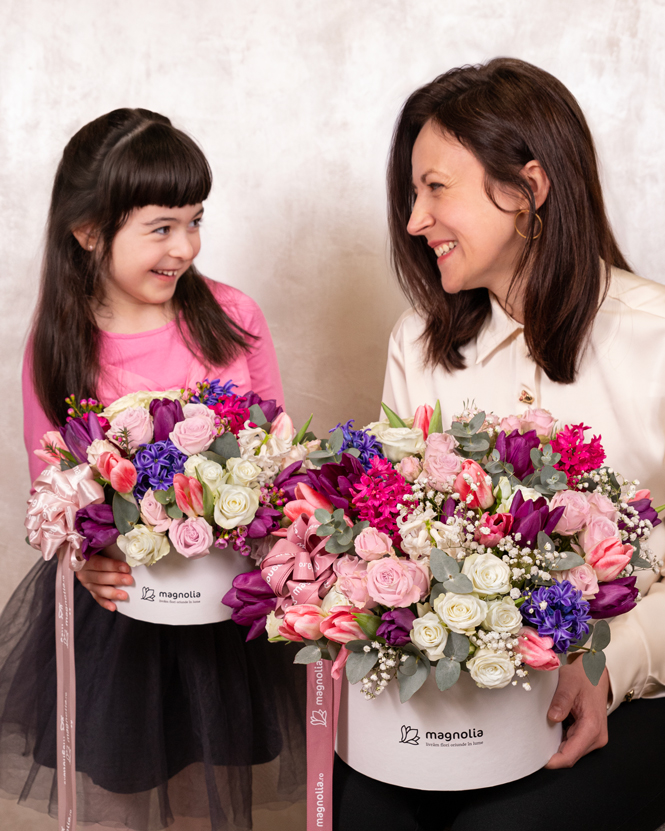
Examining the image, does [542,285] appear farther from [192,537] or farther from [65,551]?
[65,551]

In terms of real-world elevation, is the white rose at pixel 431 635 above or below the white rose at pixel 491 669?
above

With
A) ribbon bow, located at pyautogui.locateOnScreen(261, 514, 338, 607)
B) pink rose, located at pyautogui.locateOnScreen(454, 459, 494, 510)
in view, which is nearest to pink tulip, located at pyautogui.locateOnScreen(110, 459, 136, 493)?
ribbon bow, located at pyautogui.locateOnScreen(261, 514, 338, 607)

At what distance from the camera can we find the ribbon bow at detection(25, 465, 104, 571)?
1.10m

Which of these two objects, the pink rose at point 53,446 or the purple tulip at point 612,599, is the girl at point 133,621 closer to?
the pink rose at point 53,446

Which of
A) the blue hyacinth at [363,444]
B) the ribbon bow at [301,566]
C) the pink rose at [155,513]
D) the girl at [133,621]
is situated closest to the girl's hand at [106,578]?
the girl at [133,621]

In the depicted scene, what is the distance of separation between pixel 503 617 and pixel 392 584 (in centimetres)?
12

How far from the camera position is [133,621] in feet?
4.30

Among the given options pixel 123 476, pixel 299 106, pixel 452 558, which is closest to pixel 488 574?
pixel 452 558

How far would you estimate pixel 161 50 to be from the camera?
2.21 m

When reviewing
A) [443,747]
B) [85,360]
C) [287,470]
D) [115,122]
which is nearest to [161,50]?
[115,122]

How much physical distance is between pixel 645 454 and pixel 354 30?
1.43 m

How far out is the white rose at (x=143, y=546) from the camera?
105 centimetres

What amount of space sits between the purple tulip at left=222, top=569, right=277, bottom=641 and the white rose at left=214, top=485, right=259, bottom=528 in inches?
2.7

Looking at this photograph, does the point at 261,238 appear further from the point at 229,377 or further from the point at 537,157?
the point at 537,157
